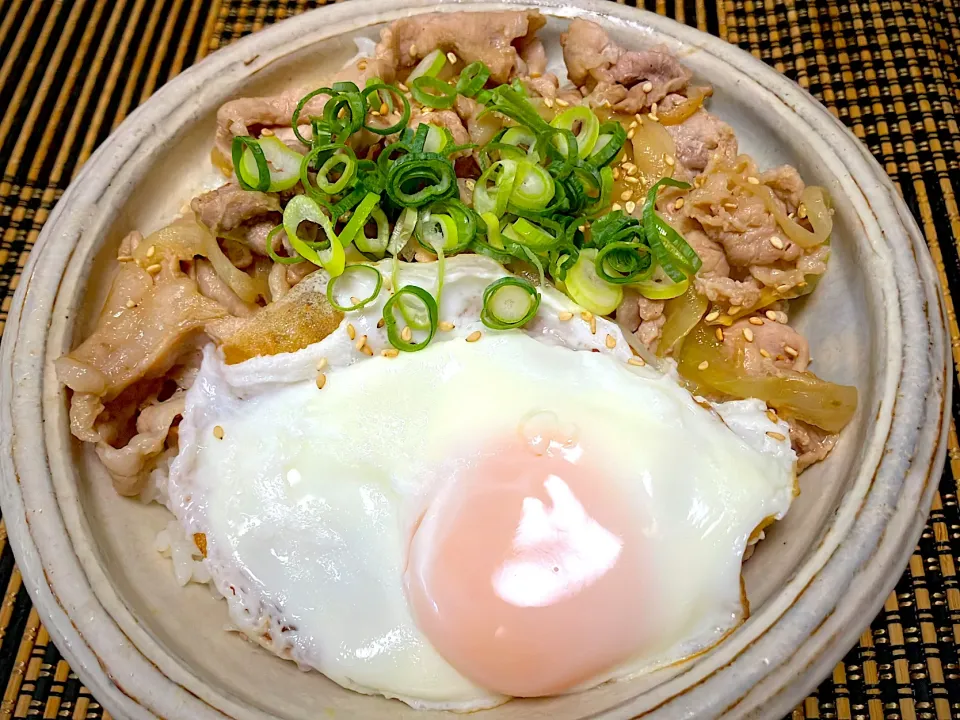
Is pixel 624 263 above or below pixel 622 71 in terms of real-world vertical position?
A: below

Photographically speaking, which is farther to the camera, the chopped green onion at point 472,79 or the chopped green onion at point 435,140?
the chopped green onion at point 472,79

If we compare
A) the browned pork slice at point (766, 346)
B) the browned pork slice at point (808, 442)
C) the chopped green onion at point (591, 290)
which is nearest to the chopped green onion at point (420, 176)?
the chopped green onion at point (591, 290)

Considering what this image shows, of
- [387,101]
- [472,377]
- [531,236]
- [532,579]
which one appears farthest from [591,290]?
[387,101]

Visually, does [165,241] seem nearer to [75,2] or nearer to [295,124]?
[295,124]

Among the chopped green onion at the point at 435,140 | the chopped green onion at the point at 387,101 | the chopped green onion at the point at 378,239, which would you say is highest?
the chopped green onion at the point at 387,101

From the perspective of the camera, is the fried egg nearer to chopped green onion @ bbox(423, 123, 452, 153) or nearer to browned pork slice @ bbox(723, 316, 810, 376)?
browned pork slice @ bbox(723, 316, 810, 376)

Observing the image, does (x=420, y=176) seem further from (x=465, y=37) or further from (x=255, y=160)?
(x=465, y=37)

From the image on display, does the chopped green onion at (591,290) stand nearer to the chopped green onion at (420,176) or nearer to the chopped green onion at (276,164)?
the chopped green onion at (420,176)
